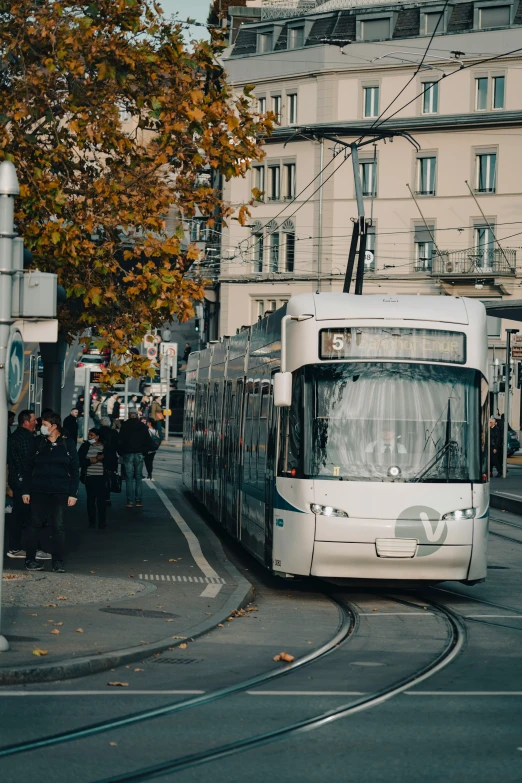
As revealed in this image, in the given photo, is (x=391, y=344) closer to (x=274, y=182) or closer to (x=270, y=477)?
(x=270, y=477)

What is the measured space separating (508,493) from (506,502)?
4.67 feet

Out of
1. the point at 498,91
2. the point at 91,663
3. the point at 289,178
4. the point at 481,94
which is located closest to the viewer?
the point at 91,663

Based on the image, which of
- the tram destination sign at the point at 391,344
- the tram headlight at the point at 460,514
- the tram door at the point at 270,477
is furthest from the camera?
the tram door at the point at 270,477

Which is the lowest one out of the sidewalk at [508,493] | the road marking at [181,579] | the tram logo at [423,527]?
the sidewalk at [508,493]

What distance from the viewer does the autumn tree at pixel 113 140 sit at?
16250 millimetres

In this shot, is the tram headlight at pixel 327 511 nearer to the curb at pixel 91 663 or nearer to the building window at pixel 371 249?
the curb at pixel 91 663

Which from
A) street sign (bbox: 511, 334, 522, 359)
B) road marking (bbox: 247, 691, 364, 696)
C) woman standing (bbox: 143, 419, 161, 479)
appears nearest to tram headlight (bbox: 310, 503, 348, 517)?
road marking (bbox: 247, 691, 364, 696)

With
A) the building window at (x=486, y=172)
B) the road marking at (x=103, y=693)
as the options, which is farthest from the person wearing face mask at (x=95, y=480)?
the building window at (x=486, y=172)

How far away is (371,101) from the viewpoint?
203 ft

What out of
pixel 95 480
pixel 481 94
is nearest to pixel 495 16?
pixel 481 94

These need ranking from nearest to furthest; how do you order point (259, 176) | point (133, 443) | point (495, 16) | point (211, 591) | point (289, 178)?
point (211, 591), point (133, 443), point (495, 16), point (289, 178), point (259, 176)

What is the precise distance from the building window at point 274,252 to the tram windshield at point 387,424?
5228 cm

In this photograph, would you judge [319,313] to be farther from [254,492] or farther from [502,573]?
[502,573]

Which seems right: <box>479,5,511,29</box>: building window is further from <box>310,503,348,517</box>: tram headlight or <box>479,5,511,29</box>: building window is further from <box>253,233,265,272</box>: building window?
<box>310,503,348,517</box>: tram headlight
